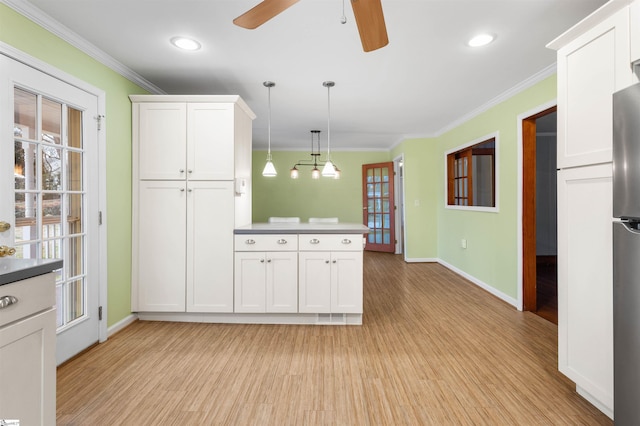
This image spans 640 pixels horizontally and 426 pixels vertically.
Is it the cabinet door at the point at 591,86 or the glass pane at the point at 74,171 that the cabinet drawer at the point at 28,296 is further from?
the cabinet door at the point at 591,86

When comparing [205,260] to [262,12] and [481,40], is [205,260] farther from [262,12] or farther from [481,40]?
[481,40]

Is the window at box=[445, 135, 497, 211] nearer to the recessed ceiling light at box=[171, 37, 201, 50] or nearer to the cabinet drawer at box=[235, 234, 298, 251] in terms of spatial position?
the cabinet drawer at box=[235, 234, 298, 251]

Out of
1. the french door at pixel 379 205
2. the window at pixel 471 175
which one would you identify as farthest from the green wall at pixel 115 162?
the french door at pixel 379 205

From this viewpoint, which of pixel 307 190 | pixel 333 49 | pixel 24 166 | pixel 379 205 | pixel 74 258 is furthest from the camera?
pixel 307 190

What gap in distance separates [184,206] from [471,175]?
3.88 metres

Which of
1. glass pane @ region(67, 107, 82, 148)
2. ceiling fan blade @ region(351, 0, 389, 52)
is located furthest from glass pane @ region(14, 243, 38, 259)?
ceiling fan blade @ region(351, 0, 389, 52)

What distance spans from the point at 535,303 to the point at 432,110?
262 cm

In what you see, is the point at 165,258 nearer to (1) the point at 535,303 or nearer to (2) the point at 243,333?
(2) the point at 243,333

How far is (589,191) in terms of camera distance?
1.71 m

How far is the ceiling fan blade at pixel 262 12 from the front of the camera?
141 centimetres

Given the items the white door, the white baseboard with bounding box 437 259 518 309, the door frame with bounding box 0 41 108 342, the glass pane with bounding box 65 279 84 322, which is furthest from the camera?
the white baseboard with bounding box 437 259 518 309

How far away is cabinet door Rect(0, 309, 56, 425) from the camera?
3.62ft

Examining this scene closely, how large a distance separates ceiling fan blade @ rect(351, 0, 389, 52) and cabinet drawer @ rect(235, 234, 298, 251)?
1.78 meters

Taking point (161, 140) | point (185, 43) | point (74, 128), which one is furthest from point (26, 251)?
point (185, 43)
